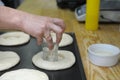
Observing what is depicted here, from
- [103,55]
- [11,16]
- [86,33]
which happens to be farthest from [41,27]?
[86,33]

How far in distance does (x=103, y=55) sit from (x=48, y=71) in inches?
8.1

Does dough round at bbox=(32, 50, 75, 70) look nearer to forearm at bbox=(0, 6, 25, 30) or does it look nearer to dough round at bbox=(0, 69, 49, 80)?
→ dough round at bbox=(0, 69, 49, 80)

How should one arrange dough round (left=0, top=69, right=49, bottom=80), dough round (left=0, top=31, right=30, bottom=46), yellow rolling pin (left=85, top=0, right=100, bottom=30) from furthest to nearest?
1. yellow rolling pin (left=85, top=0, right=100, bottom=30)
2. dough round (left=0, top=31, right=30, bottom=46)
3. dough round (left=0, top=69, right=49, bottom=80)

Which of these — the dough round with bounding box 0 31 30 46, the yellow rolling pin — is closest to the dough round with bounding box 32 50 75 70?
the dough round with bounding box 0 31 30 46

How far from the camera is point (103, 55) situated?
0.88m

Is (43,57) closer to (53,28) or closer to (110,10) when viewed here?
(53,28)

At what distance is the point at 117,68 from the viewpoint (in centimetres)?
90

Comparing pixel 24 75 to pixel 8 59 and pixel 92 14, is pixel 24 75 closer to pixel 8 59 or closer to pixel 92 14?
pixel 8 59

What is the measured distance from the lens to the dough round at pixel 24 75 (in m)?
0.83

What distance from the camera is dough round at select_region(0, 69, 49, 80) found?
834mm

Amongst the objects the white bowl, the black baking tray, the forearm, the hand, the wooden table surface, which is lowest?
the wooden table surface

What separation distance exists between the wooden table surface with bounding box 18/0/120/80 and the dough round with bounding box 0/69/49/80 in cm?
16

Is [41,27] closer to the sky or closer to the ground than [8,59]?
closer to the sky

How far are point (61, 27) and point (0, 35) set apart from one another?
412 millimetres
